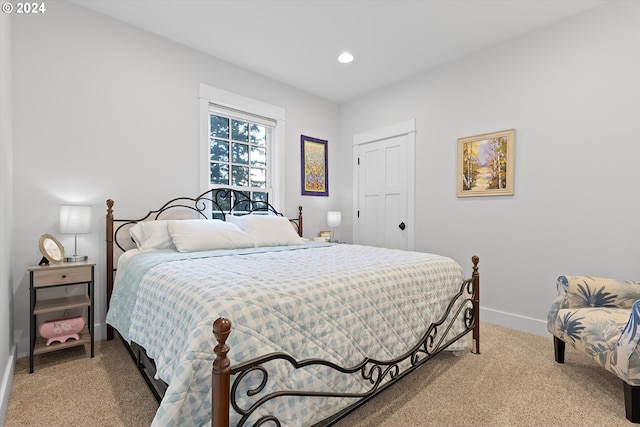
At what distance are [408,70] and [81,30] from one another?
10.7ft

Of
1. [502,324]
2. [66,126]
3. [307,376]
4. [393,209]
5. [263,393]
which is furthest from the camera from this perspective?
[393,209]

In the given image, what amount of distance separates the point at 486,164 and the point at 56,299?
4053mm

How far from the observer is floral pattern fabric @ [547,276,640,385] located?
1.57 m

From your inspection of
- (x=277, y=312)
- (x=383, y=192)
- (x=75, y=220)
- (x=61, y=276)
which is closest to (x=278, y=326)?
(x=277, y=312)

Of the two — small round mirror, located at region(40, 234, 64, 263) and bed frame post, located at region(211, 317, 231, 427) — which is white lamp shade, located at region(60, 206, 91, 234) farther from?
bed frame post, located at region(211, 317, 231, 427)

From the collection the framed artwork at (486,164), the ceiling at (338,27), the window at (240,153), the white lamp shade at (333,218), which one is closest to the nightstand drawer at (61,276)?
the window at (240,153)

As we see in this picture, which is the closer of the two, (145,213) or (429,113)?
(145,213)

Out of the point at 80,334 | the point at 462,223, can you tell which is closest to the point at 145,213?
the point at 80,334

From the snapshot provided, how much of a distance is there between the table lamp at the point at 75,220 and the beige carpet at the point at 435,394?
876mm

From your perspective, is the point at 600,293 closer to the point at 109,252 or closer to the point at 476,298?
the point at 476,298

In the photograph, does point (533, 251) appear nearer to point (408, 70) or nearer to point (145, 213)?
point (408, 70)

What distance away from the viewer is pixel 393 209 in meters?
4.08

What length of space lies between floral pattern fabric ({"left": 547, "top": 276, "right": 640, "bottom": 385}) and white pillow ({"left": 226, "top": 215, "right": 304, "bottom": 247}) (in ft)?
7.10

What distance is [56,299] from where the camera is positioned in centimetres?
243
